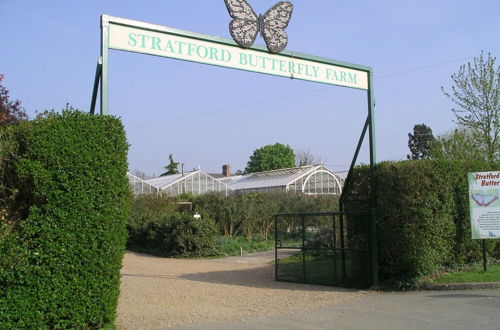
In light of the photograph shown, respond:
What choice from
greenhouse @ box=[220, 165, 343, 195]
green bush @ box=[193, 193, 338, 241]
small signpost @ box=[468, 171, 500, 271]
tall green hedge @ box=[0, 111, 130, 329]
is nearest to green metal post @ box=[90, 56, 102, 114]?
tall green hedge @ box=[0, 111, 130, 329]

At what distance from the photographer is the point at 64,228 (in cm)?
672

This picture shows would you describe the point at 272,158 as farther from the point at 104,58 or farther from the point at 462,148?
the point at 104,58

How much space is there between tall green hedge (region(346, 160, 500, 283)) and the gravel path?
1.24 metres

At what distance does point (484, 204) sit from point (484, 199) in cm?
11

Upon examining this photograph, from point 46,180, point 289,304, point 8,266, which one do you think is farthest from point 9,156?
point 289,304

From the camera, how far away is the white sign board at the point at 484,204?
11.5m

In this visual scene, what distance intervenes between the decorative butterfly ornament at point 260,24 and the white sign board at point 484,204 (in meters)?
5.55

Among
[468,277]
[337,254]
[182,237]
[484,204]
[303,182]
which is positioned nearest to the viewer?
[468,277]

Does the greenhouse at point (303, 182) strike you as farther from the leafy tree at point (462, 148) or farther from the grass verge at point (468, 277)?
the grass verge at point (468, 277)

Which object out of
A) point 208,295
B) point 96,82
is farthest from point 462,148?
point 96,82

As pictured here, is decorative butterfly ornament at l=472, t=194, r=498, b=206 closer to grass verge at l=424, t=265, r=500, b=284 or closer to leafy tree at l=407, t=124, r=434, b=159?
grass verge at l=424, t=265, r=500, b=284

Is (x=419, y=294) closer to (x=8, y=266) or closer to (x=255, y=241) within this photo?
(x=8, y=266)

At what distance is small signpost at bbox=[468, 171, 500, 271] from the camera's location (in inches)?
453

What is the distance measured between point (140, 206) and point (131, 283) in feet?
49.1
